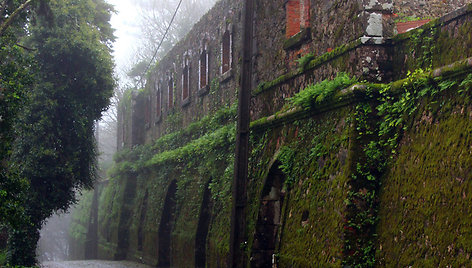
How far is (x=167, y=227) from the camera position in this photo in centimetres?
2084

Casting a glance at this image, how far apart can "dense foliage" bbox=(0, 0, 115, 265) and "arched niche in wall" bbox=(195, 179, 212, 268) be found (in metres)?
4.92

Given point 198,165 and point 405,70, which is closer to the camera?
point 405,70

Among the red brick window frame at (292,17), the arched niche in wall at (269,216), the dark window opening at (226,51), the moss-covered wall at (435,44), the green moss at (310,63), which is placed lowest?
the arched niche in wall at (269,216)

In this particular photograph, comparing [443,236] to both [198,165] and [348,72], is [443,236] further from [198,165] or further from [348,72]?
[198,165]

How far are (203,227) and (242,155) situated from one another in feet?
22.3

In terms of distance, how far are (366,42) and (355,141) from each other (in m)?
1.57

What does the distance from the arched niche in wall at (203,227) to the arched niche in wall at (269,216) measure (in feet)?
15.7

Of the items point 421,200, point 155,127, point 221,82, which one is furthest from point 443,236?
point 155,127

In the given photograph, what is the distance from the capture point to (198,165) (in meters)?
17.5

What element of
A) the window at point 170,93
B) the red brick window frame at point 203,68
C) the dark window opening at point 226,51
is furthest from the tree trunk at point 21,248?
the window at point 170,93

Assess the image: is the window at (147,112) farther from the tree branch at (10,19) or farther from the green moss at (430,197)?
the green moss at (430,197)

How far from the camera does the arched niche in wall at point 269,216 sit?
11547 mm

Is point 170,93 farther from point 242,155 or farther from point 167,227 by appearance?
point 242,155

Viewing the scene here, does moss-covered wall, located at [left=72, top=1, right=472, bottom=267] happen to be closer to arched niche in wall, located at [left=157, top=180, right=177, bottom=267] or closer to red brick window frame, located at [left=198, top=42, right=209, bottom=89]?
red brick window frame, located at [left=198, top=42, right=209, bottom=89]
